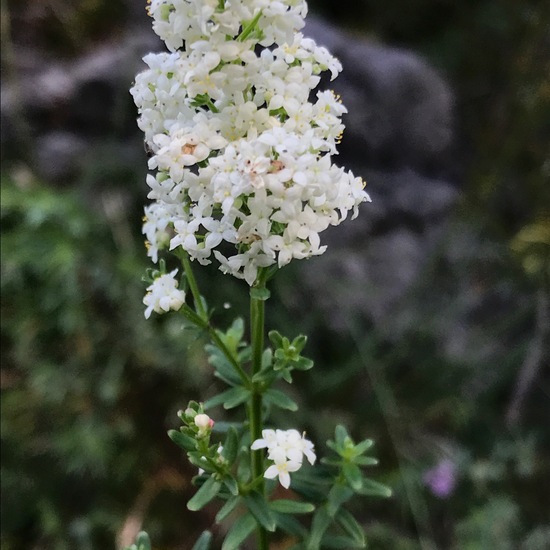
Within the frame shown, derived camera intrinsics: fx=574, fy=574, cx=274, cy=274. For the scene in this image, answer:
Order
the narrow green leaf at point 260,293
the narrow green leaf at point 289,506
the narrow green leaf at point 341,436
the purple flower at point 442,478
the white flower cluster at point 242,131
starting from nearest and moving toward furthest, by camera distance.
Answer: the white flower cluster at point 242,131, the narrow green leaf at point 260,293, the narrow green leaf at point 289,506, the narrow green leaf at point 341,436, the purple flower at point 442,478

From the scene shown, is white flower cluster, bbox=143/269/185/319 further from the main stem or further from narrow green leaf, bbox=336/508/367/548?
narrow green leaf, bbox=336/508/367/548

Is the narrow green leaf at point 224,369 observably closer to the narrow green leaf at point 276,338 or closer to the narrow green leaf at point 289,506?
the narrow green leaf at point 276,338

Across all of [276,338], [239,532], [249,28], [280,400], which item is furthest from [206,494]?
[249,28]

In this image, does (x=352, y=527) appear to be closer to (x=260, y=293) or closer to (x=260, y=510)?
(x=260, y=510)

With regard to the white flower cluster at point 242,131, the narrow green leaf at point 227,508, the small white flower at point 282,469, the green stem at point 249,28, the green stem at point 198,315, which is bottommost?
the narrow green leaf at point 227,508

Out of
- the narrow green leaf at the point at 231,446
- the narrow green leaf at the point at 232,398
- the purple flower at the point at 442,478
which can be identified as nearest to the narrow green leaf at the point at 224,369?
the narrow green leaf at the point at 232,398

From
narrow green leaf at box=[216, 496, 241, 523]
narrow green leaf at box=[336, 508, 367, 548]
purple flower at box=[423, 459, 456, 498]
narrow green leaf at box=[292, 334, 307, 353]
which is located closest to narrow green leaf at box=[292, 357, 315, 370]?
narrow green leaf at box=[292, 334, 307, 353]
